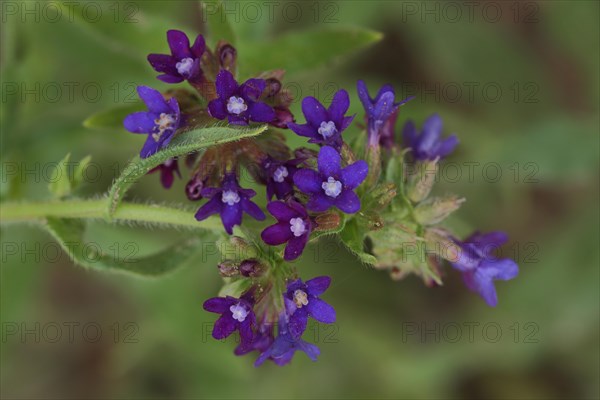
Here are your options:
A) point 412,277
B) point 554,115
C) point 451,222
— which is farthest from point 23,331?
point 554,115

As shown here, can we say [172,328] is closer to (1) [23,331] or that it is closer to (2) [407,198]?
(1) [23,331]

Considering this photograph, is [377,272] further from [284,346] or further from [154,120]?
[154,120]

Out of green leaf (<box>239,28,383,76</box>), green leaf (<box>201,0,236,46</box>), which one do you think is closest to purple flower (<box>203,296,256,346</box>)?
green leaf (<box>201,0,236,46</box>)

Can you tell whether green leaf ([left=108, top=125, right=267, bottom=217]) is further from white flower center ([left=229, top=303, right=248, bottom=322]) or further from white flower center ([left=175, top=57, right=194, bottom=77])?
white flower center ([left=229, top=303, right=248, bottom=322])

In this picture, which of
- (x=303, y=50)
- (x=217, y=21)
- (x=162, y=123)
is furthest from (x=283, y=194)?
(x=303, y=50)

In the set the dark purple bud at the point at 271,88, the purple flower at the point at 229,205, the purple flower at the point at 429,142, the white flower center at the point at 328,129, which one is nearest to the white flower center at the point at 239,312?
the purple flower at the point at 229,205
